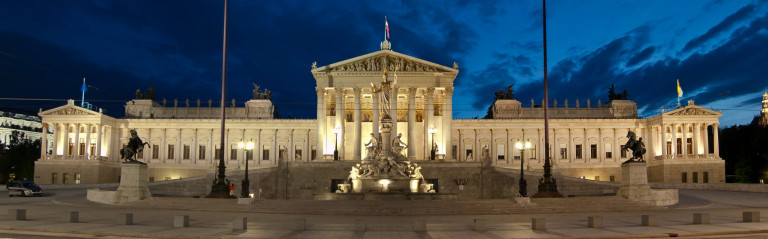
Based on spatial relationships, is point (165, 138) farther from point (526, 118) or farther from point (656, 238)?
point (656, 238)

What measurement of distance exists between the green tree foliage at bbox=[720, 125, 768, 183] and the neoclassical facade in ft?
9.34

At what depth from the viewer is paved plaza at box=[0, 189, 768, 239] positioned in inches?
811

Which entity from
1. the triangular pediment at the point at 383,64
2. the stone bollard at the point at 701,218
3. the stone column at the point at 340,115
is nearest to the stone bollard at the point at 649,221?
the stone bollard at the point at 701,218

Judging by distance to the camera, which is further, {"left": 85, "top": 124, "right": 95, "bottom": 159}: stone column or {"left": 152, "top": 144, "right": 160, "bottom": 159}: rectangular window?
{"left": 152, "top": 144, "right": 160, "bottom": 159}: rectangular window

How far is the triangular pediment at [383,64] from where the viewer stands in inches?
2731

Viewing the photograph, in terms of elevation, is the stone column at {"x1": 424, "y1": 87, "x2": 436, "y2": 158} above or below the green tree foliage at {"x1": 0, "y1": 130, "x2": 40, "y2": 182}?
above

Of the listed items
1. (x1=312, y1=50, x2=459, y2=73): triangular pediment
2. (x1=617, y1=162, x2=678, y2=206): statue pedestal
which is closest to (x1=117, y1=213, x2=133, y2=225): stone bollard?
(x1=617, y1=162, x2=678, y2=206): statue pedestal

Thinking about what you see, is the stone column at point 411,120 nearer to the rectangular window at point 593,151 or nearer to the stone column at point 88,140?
the rectangular window at point 593,151

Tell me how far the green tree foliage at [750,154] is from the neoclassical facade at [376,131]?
9.34ft

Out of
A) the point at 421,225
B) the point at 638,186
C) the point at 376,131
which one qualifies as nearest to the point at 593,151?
the point at 376,131

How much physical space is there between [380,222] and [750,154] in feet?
204

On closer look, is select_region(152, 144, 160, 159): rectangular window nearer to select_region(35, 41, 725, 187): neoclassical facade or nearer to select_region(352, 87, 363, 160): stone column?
select_region(35, 41, 725, 187): neoclassical facade

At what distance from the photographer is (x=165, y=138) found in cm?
8044

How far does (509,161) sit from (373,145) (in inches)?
1505
